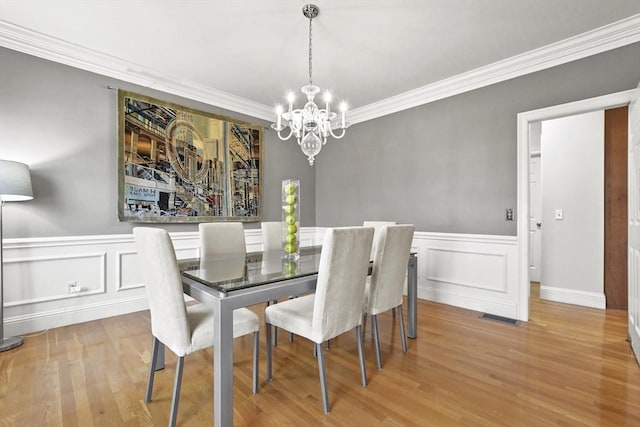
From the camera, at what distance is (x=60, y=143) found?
2.75 meters

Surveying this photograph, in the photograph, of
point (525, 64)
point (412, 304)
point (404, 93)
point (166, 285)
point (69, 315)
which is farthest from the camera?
point (404, 93)

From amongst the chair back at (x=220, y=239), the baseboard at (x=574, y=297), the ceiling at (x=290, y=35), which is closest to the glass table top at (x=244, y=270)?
the chair back at (x=220, y=239)

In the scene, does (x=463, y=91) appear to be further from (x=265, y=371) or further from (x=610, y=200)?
(x=265, y=371)

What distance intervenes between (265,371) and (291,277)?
793 millimetres

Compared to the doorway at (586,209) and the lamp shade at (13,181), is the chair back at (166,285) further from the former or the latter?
the doorway at (586,209)

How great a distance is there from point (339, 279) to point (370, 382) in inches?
29.3

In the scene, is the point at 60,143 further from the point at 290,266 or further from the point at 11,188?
the point at 290,266

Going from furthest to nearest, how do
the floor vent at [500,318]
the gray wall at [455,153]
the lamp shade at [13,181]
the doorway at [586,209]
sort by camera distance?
1. the doorway at [586,209]
2. the floor vent at [500,318]
3. the gray wall at [455,153]
4. the lamp shade at [13,181]

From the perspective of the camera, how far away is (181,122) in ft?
11.4

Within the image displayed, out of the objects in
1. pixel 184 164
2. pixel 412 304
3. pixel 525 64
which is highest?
pixel 525 64

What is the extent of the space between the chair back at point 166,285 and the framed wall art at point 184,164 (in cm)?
192

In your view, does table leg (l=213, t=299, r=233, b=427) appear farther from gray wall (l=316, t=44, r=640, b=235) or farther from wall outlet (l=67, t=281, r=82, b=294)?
gray wall (l=316, t=44, r=640, b=235)

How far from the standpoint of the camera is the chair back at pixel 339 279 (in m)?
1.57

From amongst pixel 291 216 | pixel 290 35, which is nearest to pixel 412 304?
pixel 291 216
